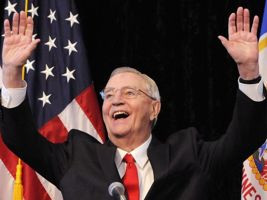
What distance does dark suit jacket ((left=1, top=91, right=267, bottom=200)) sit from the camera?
7.04ft

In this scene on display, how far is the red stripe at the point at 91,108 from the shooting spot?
11.6 feet

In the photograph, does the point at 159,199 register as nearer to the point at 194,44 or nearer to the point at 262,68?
the point at 262,68

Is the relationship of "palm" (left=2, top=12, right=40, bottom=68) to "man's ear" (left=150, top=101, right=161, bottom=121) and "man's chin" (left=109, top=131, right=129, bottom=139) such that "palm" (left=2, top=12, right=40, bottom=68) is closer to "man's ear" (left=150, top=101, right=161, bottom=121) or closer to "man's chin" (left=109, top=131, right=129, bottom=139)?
"man's chin" (left=109, top=131, right=129, bottom=139)

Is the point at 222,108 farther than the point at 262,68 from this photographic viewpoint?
Yes

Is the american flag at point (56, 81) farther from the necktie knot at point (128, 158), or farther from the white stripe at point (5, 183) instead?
the necktie knot at point (128, 158)

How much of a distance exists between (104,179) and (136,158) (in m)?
0.17

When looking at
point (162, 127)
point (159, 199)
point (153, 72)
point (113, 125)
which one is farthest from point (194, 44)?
point (159, 199)

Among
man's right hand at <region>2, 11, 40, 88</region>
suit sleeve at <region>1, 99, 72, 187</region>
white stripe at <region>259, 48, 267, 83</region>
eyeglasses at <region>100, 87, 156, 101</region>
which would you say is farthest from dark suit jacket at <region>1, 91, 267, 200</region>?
white stripe at <region>259, 48, 267, 83</region>

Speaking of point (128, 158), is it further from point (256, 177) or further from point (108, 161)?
point (256, 177)

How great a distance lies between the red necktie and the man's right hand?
49cm

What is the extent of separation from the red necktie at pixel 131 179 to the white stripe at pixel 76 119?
3.95 feet

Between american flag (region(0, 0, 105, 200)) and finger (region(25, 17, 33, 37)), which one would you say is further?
american flag (region(0, 0, 105, 200))

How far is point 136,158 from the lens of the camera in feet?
7.57

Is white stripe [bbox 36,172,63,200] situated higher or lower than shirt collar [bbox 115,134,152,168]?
lower
